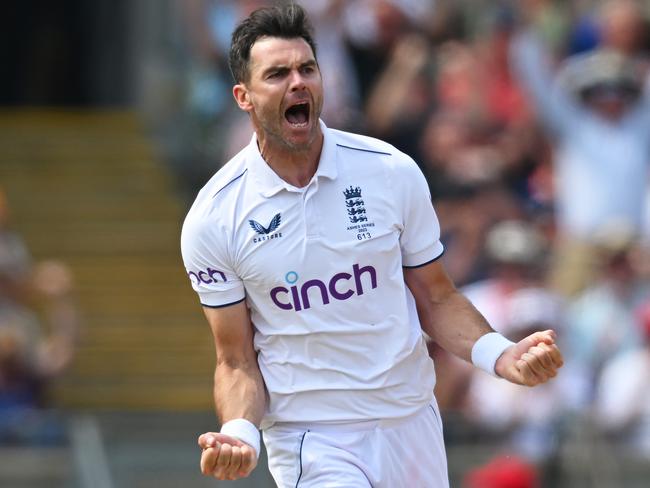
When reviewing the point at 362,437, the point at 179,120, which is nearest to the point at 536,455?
the point at 362,437

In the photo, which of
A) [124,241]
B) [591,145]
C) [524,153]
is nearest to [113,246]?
[124,241]

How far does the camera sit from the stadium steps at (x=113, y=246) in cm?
1362

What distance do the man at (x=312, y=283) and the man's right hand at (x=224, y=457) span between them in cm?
19

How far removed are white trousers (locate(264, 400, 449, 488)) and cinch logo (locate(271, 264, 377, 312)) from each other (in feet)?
1.57

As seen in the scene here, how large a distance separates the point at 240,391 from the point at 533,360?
1.09 meters

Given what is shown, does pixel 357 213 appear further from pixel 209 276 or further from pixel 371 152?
pixel 209 276

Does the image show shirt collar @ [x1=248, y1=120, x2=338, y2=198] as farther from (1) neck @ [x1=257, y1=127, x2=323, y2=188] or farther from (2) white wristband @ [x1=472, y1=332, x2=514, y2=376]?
(2) white wristband @ [x1=472, y1=332, x2=514, y2=376]

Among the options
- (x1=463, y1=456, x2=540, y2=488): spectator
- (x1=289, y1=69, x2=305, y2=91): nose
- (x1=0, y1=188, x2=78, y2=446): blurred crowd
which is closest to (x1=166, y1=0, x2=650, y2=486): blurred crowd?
(x1=463, y1=456, x2=540, y2=488): spectator

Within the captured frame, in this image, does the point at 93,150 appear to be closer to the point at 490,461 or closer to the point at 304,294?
the point at 490,461

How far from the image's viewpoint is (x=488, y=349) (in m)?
5.77

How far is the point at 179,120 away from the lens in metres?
15.0

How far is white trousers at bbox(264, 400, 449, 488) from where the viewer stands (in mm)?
5723

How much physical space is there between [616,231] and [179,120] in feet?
18.4

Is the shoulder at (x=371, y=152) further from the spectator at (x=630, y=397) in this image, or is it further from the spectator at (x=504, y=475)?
the spectator at (x=630, y=397)
